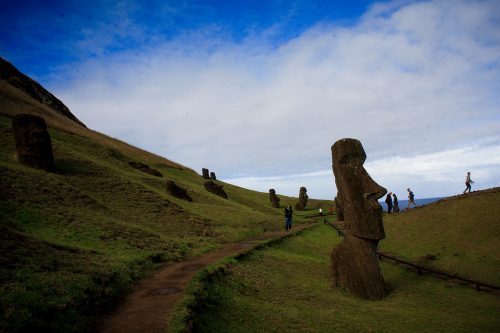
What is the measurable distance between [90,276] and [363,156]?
12.5 metres

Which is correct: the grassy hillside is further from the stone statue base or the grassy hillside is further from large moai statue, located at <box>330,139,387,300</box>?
large moai statue, located at <box>330,139,387,300</box>

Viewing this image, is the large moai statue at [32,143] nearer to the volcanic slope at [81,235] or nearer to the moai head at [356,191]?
the volcanic slope at [81,235]

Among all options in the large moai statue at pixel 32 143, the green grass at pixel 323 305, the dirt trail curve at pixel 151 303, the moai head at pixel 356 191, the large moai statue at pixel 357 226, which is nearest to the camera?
the dirt trail curve at pixel 151 303

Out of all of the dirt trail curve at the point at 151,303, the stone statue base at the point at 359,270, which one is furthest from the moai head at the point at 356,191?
the dirt trail curve at the point at 151,303

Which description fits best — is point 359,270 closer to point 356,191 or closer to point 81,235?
point 356,191

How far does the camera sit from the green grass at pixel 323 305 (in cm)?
991

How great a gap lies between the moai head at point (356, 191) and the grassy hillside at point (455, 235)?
262 inches

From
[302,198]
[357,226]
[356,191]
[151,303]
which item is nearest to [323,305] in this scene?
[357,226]

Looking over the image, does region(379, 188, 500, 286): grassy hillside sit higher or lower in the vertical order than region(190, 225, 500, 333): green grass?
higher

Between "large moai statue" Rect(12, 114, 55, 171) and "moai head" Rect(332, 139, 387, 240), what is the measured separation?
81.9 ft

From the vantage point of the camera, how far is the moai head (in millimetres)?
14148

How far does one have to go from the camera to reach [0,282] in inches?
350

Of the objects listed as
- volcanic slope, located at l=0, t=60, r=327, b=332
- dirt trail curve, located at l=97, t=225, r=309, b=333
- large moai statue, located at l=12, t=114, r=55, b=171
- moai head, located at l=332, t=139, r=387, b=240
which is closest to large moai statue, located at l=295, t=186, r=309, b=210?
volcanic slope, located at l=0, t=60, r=327, b=332

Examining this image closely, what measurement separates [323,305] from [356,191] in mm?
5321
